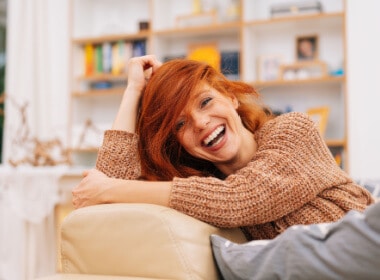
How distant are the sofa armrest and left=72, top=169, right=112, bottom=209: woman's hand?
0.14m

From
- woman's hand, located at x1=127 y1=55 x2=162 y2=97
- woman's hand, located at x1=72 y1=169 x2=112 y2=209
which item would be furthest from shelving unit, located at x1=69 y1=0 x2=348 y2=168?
woman's hand, located at x1=72 y1=169 x2=112 y2=209

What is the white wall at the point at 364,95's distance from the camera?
364cm

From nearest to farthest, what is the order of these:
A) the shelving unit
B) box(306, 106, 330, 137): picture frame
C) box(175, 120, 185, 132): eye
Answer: box(175, 120, 185, 132): eye → box(306, 106, 330, 137): picture frame → the shelving unit

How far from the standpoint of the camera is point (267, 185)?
3.98ft

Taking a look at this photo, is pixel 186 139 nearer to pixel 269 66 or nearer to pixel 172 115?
pixel 172 115

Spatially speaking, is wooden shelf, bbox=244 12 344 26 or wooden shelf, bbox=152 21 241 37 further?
wooden shelf, bbox=152 21 241 37

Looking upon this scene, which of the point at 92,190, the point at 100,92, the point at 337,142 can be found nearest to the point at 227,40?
the point at 100,92

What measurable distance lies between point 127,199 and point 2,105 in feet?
13.0

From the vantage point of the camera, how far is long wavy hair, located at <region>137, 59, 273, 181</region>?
4.61 ft

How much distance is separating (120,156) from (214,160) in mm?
255

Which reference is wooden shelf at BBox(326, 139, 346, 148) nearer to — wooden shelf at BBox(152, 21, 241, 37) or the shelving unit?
the shelving unit

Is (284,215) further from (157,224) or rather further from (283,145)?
(157,224)

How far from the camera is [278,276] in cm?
95

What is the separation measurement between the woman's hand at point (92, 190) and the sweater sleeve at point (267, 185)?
0.19 m
